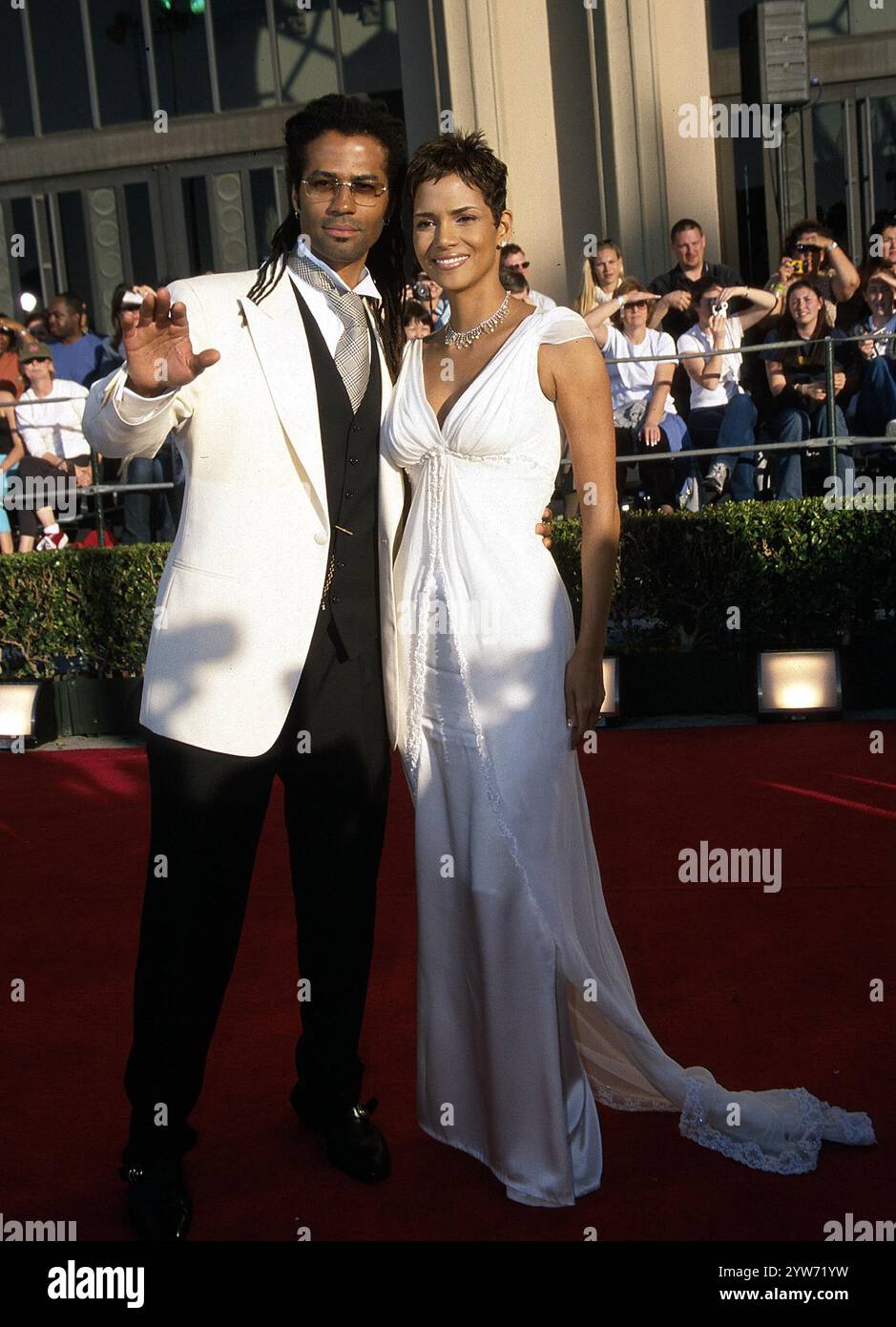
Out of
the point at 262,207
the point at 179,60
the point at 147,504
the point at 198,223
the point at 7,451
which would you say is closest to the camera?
the point at 147,504

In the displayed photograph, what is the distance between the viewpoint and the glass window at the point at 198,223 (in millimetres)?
14000

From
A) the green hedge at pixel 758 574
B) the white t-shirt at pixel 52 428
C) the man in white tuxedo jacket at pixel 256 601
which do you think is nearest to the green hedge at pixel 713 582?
the green hedge at pixel 758 574

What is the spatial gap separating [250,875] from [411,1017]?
3.18 feet

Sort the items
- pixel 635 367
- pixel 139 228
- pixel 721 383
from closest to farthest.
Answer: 1. pixel 721 383
2. pixel 635 367
3. pixel 139 228

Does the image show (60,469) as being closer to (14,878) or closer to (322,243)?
(14,878)

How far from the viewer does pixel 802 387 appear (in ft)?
27.1

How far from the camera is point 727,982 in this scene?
3.91m

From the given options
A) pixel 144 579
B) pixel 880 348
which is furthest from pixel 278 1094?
pixel 880 348

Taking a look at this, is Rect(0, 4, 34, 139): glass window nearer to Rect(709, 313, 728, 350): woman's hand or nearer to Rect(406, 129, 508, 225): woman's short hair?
Rect(709, 313, 728, 350): woman's hand

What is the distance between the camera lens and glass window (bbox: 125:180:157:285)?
14125 mm

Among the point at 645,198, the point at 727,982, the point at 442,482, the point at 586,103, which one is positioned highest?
the point at 586,103

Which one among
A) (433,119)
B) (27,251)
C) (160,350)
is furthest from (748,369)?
(27,251)

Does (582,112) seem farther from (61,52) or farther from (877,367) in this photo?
(61,52)

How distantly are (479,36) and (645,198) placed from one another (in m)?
1.90
